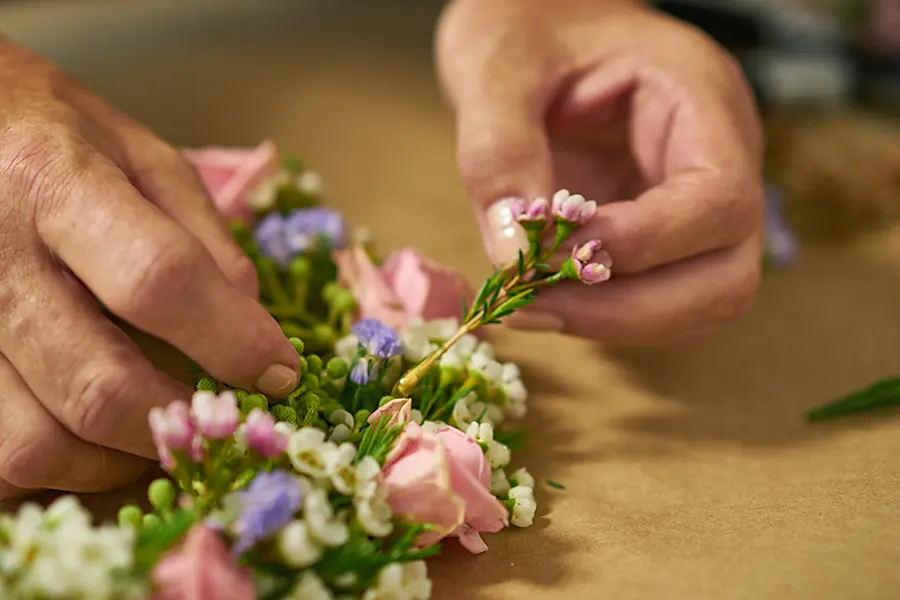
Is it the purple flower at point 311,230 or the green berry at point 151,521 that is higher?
the green berry at point 151,521

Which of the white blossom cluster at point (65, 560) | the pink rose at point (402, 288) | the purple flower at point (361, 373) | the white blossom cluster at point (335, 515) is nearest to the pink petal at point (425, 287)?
the pink rose at point (402, 288)

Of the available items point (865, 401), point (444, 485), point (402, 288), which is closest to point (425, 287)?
point (402, 288)

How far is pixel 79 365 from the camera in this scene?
49 centimetres

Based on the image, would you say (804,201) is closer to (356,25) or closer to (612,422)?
(612,422)

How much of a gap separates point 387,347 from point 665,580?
0.72ft

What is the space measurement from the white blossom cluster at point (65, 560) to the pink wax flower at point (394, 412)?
0.52ft

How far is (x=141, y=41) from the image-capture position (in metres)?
1.33

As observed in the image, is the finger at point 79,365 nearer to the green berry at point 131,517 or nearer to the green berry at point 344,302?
the green berry at point 131,517

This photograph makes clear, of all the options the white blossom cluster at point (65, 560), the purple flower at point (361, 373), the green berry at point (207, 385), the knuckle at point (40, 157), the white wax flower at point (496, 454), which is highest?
the knuckle at point (40, 157)

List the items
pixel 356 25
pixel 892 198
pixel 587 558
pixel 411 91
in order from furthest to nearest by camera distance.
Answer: pixel 356 25
pixel 411 91
pixel 892 198
pixel 587 558

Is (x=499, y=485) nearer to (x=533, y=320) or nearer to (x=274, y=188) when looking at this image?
(x=533, y=320)

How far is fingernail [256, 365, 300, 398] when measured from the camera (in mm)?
513

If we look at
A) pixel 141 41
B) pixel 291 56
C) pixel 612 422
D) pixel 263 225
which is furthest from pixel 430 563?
pixel 141 41

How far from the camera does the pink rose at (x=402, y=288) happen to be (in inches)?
26.8
